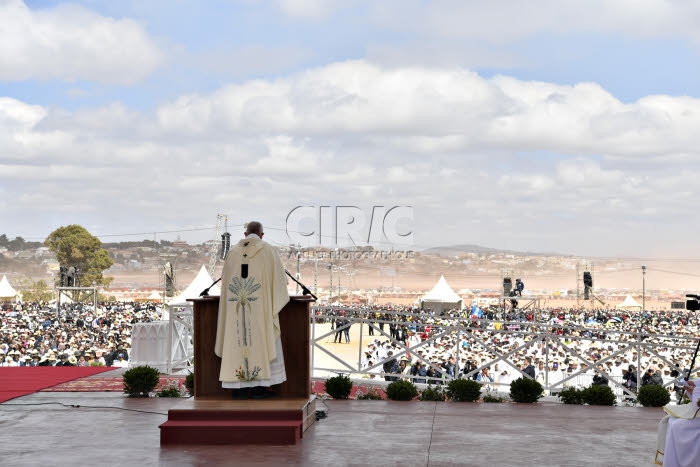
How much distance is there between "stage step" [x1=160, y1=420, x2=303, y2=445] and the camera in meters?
6.59

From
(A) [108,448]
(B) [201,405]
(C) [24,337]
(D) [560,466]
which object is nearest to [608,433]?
(D) [560,466]

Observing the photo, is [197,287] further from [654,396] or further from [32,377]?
[654,396]

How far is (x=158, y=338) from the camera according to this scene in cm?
1327

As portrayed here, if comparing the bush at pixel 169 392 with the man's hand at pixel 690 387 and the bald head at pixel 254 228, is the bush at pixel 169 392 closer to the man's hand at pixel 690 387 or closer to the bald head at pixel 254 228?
the bald head at pixel 254 228

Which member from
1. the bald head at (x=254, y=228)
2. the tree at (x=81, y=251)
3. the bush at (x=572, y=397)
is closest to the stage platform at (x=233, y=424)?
the bald head at (x=254, y=228)

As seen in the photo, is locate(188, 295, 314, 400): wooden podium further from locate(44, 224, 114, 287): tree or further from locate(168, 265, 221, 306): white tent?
locate(44, 224, 114, 287): tree

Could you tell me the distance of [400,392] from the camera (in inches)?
381

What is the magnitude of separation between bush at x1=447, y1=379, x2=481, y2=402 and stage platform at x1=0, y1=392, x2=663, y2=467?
1.02 ft

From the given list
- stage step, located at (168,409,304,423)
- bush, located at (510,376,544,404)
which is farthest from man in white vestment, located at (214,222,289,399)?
bush, located at (510,376,544,404)

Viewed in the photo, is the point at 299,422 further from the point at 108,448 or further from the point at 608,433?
the point at 608,433

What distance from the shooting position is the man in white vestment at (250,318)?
718 cm

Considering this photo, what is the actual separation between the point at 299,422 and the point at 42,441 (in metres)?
2.14

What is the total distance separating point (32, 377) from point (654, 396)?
832 centimetres

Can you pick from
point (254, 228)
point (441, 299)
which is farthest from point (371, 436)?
point (441, 299)
